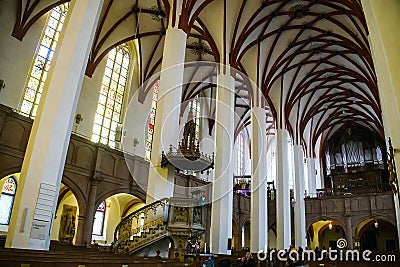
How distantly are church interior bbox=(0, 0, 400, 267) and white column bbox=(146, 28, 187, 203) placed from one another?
5cm

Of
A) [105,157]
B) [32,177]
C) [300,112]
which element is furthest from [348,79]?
[32,177]

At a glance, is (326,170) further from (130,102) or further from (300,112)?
(130,102)

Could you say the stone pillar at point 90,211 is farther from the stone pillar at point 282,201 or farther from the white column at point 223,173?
the stone pillar at point 282,201

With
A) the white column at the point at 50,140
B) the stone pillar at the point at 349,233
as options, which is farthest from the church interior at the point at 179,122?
the stone pillar at the point at 349,233

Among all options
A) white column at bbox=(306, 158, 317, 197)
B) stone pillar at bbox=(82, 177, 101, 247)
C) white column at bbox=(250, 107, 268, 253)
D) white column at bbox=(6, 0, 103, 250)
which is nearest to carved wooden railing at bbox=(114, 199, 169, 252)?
white column at bbox=(6, 0, 103, 250)

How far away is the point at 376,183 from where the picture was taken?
26.9 metres

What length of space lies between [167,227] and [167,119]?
372 cm

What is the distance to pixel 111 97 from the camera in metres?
17.2

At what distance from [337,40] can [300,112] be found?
688 cm

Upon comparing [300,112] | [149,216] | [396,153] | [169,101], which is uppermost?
[300,112]

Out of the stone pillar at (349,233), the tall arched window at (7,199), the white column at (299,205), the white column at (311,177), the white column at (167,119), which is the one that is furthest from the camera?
the white column at (311,177)

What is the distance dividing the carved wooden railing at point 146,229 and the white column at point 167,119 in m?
0.61

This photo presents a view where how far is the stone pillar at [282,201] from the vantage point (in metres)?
19.8

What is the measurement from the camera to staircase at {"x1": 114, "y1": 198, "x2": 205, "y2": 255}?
961 cm
